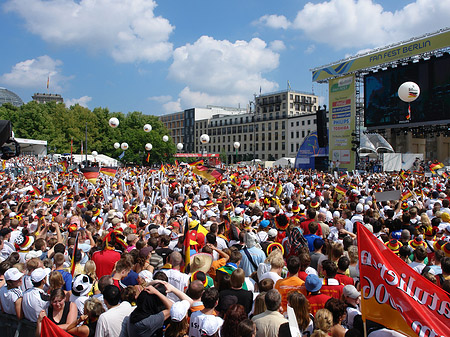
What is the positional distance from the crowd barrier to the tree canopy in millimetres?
48284

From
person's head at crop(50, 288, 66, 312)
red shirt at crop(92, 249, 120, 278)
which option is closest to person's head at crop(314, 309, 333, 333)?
person's head at crop(50, 288, 66, 312)

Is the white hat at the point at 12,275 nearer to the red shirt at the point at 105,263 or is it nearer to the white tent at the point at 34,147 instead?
the red shirt at the point at 105,263

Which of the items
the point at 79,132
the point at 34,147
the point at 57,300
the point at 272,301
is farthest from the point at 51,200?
the point at 79,132

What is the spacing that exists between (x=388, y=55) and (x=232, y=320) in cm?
3217

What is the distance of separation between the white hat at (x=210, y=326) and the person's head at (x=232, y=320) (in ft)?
0.21

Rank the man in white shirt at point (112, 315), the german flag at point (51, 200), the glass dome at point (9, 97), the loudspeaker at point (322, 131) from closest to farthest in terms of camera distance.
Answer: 1. the man in white shirt at point (112, 315)
2. the german flag at point (51, 200)
3. the loudspeaker at point (322, 131)
4. the glass dome at point (9, 97)

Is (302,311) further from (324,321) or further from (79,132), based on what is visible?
(79,132)

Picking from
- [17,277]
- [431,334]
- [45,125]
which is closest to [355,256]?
[431,334]

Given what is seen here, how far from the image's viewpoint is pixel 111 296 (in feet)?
12.8

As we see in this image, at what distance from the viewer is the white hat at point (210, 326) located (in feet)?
11.5

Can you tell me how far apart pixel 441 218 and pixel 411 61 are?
2589cm

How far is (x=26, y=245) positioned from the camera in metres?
7.17

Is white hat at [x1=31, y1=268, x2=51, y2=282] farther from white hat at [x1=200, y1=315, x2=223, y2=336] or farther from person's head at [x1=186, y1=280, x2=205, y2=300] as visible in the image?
white hat at [x1=200, y1=315, x2=223, y2=336]

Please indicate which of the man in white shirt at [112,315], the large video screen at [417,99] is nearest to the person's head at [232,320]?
the man in white shirt at [112,315]
